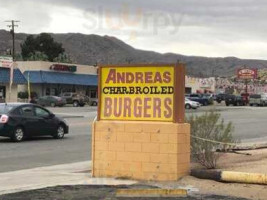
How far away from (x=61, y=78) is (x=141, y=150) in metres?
68.3

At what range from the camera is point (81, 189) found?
373 inches

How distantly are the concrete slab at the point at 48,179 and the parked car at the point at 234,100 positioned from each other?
6980 centimetres

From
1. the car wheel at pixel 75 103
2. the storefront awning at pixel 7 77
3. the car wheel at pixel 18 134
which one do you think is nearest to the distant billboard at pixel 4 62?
the storefront awning at pixel 7 77

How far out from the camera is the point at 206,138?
12.0 meters

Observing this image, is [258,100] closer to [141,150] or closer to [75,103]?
[75,103]

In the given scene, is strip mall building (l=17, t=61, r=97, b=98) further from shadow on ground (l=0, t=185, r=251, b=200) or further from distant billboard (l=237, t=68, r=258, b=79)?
shadow on ground (l=0, t=185, r=251, b=200)

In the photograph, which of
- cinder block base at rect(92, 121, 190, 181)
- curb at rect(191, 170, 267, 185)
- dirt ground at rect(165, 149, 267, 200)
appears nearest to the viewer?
dirt ground at rect(165, 149, 267, 200)

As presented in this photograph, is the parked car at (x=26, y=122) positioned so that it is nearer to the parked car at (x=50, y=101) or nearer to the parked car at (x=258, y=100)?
the parked car at (x=50, y=101)

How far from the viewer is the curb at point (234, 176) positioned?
948 centimetres

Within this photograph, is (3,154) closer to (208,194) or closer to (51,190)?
(51,190)

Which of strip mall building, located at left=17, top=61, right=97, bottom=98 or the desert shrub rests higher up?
strip mall building, located at left=17, top=61, right=97, bottom=98

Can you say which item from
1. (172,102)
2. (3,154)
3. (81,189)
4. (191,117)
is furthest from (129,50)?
(3,154)

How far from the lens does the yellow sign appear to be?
10.7 metres

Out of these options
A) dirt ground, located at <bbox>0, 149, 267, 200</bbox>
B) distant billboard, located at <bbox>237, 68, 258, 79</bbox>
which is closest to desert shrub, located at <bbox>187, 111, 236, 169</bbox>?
dirt ground, located at <bbox>0, 149, 267, 200</bbox>
